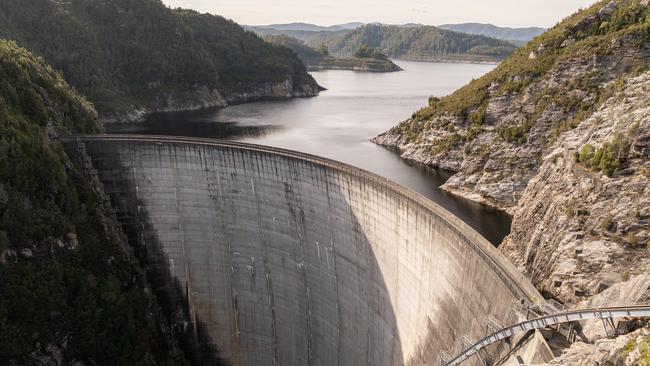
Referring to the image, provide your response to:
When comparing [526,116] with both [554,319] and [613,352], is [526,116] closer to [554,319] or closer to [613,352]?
[554,319]

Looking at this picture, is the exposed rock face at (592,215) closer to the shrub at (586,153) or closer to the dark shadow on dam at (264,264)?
the shrub at (586,153)

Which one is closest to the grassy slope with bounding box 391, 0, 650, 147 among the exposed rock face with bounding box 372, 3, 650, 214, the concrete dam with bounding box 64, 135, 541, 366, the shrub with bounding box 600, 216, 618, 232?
the exposed rock face with bounding box 372, 3, 650, 214

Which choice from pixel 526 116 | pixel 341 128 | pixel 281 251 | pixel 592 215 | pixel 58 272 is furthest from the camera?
pixel 341 128

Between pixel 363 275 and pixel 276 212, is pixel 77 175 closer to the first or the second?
pixel 276 212

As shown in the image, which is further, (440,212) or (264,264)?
(264,264)

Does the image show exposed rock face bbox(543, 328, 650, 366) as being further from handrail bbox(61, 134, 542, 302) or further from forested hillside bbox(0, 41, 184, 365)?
forested hillside bbox(0, 41, 184, 365)

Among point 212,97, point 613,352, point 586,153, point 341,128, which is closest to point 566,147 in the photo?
point 586,153
